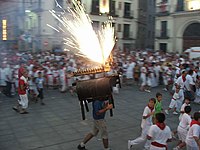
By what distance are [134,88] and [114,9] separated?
20111mm

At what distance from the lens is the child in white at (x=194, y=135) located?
17.8 ft

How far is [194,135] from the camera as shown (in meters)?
5.44

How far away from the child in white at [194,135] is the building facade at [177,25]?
69.0 ft

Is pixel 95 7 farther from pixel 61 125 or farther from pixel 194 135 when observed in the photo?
pixel 194 135

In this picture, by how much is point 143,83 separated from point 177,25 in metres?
15.2

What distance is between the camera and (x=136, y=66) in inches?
594

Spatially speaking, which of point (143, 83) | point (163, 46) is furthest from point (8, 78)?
point (163, 46)

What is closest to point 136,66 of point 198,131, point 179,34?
point 198,131

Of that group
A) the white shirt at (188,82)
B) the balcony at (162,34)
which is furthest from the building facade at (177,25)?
the white shirt at (188,82)

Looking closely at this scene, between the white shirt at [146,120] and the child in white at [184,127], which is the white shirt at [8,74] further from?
the child in white at [184,127]

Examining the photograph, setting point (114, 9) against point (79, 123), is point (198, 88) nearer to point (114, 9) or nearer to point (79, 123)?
point (79, 123)

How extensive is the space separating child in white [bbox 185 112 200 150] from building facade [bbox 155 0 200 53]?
69.0ft

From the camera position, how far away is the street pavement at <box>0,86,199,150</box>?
6.81 m

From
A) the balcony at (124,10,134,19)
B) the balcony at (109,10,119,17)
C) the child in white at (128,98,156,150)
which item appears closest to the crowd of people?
the child in white at (128,98,156,150)
